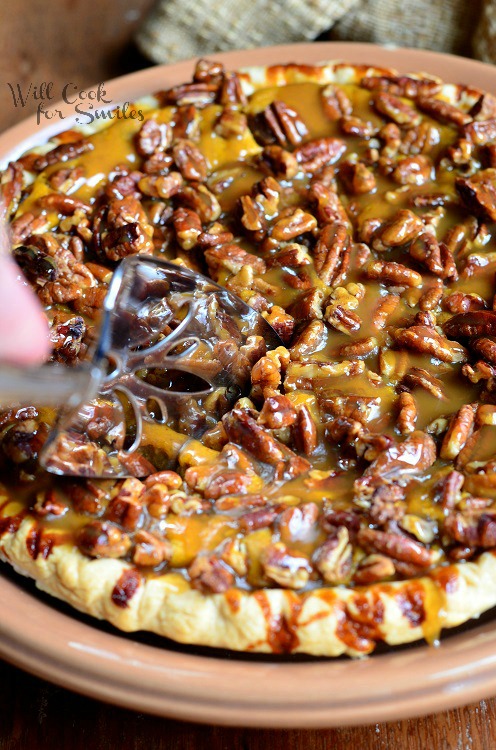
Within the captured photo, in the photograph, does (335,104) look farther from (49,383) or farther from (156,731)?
(156,731)

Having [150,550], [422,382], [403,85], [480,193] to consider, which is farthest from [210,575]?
[403,85]

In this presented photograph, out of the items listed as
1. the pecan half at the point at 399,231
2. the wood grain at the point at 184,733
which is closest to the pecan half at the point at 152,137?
the pecan half at the point at 399,231

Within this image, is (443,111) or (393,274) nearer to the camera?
(393,274)

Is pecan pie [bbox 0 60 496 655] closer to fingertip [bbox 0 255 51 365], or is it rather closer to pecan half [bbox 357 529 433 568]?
pecan half [bbox 357 529 433 568]

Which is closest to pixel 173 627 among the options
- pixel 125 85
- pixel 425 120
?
pixel 425 120

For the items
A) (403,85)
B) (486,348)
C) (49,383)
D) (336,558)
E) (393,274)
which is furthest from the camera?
(403,85)

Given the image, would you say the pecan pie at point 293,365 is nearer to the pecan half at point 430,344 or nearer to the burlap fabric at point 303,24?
the pecan half at point 430,344
